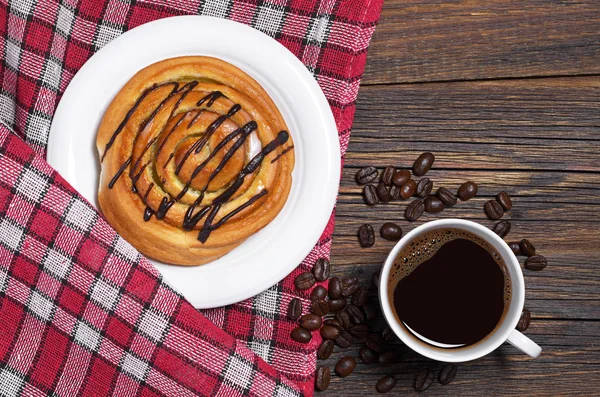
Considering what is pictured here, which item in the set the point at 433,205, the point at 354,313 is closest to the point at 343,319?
the point at 354,313

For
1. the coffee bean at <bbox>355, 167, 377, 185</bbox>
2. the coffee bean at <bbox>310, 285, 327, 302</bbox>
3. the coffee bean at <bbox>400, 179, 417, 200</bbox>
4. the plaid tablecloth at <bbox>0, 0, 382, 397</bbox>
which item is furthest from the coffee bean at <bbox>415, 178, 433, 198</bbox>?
the coffee bean at <bbox>310, 285, 327, 302</bbox>

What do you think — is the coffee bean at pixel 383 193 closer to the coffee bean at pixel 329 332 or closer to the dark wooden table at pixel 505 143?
the dark wooden table at pixel 505 143

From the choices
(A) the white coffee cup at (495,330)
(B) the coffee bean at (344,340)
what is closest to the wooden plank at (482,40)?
(A) the white coffee cup at (495,330)

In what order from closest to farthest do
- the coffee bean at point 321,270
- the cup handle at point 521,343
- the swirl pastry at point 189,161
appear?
1. the swirl pastry at point 189,161
2. the cup handle at point 521,343
3. the coffee bean at point 321,270

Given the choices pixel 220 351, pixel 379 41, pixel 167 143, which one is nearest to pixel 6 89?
pixel 167 143

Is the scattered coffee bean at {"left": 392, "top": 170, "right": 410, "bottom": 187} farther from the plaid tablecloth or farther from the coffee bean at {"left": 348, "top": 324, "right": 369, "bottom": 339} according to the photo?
the coffee bean at {"left": 348, "top": 324, "right": 369, "bottom": 339}

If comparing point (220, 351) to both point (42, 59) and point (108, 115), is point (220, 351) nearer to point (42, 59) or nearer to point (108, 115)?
point (108, 115)

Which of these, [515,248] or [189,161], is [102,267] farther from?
[515,248]
